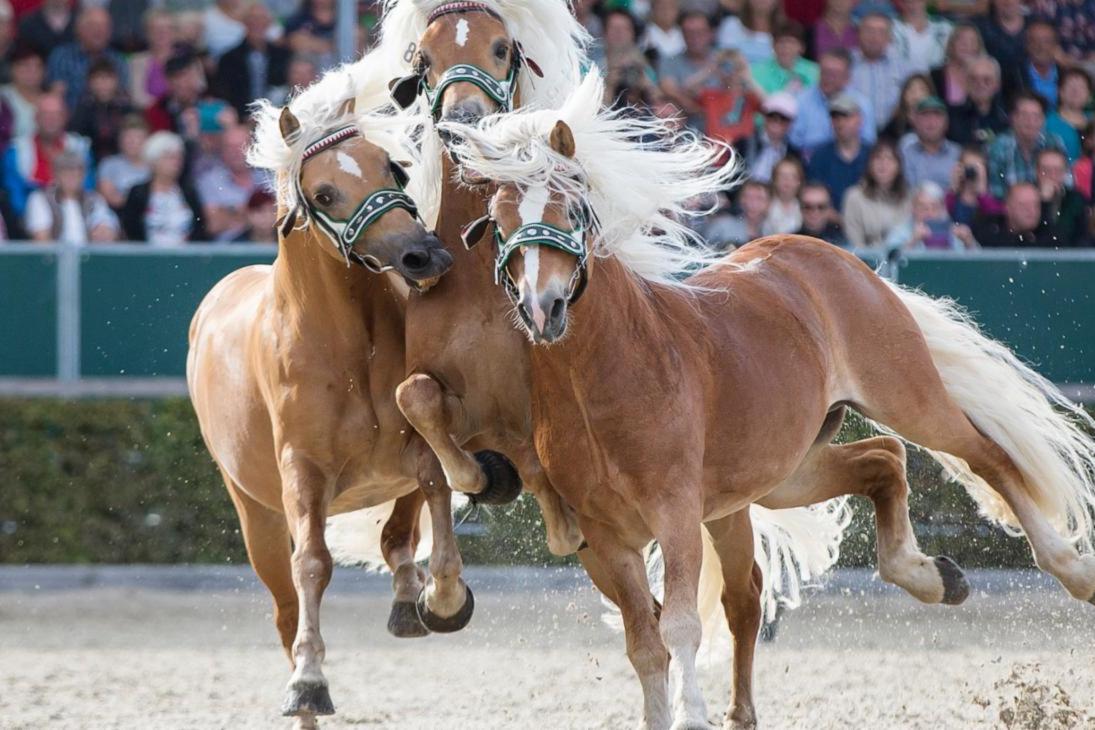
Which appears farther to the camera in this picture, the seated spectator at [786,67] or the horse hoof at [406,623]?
the seated spectator at [786,67]

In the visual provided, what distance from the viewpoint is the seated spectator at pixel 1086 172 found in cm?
987

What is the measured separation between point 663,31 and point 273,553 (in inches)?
204

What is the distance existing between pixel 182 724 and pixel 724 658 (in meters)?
1.99

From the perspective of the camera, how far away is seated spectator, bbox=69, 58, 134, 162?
10.6 meters

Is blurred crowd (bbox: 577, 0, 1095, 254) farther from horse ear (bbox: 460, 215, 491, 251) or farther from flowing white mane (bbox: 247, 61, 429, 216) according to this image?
horse ear (bbox: 460, 215, 491, 251)

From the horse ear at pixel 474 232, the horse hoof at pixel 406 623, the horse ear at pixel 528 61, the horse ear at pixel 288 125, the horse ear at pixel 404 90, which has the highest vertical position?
the horse ear at pixel 528 61

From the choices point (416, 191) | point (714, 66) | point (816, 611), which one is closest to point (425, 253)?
point (416, 191)

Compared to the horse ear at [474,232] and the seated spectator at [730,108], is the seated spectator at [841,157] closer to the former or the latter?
the seated spectator at [730,108]

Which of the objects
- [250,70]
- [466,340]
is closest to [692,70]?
[250,70]

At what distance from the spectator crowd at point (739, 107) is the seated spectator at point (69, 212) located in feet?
0.04

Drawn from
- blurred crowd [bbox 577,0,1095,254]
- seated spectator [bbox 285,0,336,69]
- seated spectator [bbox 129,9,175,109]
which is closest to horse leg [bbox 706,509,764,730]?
blurred crowd [bbox 577,0,1095,254]

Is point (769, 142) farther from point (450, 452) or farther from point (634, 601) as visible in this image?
point (450, 452)

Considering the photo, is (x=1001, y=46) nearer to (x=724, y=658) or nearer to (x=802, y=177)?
(x=802, y=177)

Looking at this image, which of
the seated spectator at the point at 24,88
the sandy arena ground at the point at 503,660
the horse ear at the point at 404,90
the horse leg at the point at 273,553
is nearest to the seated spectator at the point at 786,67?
the sandy arena ground at the point at 503,660
